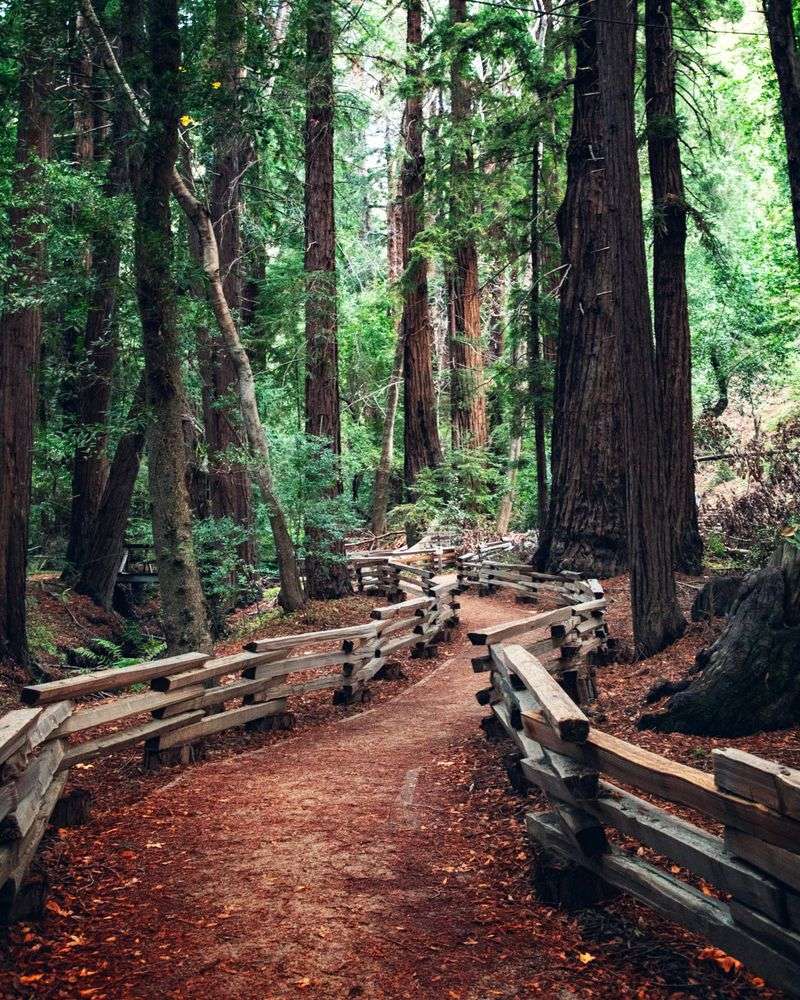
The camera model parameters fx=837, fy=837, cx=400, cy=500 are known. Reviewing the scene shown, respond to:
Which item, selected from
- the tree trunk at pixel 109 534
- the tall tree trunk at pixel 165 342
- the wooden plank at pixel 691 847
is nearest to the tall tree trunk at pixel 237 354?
the tall tree trunk at pixel 165 342

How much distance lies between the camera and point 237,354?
43.0ft

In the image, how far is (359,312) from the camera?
100ft

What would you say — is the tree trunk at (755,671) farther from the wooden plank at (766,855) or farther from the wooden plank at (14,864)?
the wooden plank at (14,864)

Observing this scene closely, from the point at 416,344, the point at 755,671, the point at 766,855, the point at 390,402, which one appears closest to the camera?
the point at 766,855

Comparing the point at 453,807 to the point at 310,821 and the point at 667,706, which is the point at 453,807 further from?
the point at 667,706

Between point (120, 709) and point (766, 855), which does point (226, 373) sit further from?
point (766, 855)

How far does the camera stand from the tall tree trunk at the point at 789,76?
25.1ft

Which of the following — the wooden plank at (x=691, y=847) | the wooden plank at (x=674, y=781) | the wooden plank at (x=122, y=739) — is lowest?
the wooden plank at (x=122, y=739)

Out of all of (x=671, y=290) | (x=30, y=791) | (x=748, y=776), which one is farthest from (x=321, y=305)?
(x=748, y=776)

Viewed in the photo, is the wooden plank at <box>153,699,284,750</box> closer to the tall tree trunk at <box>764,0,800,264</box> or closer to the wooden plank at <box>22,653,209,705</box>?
the wooden plank at <box>22,653,209,705</box>

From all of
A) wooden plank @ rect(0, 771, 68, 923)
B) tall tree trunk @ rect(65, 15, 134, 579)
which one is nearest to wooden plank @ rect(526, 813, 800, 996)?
wooden plank @ rect(0, 771, 68, 923)

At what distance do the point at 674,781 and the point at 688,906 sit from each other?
1.74 feet

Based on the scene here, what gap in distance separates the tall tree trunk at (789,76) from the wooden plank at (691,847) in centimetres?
561

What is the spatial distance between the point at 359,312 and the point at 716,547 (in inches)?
727
